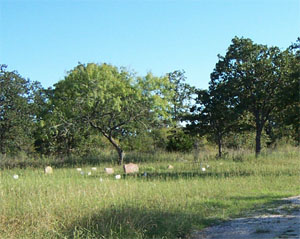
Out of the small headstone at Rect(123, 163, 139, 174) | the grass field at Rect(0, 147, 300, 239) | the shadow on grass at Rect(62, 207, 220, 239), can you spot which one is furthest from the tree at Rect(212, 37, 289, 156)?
the shadow on grass at Rect(62, 207, 220, 239)

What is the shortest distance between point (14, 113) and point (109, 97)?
23.0ft

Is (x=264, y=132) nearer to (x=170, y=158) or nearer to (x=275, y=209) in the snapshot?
(x=170, y=158)

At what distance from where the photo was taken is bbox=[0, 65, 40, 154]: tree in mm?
21406

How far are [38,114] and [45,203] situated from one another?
14.7m

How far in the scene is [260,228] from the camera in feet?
20.0

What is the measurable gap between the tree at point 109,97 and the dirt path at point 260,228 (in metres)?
12.0

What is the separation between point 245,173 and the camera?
13.5 metres

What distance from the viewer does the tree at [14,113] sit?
21.4 m

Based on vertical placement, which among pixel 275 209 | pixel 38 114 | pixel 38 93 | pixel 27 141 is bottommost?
pixel 275 209

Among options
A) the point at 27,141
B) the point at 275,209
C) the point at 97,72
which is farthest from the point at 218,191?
the point at 27,141

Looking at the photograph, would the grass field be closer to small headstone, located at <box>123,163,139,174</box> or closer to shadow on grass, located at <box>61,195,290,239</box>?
shadow on grass, located at <box>61,195,290,239</box>

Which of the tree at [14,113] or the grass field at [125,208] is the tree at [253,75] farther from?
the tree at [14,113]

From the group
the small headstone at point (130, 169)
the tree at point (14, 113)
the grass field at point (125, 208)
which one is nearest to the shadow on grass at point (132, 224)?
the grass field at point (125, 208)

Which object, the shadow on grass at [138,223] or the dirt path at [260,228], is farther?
the dirt path at [260,228]
